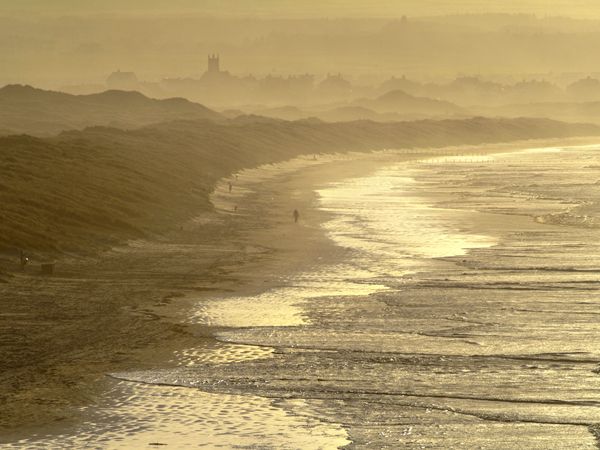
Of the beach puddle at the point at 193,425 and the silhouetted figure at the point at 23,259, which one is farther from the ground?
the silhouetted figure at the point at 23,259

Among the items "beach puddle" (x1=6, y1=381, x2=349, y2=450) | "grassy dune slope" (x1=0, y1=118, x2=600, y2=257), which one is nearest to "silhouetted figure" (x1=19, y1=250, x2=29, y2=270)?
"grassy dune slope" (x1=0, y1=118, x2=600, y2=257)

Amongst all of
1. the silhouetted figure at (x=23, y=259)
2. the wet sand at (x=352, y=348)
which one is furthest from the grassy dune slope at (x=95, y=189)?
the wet sand at (x=352, y=348)

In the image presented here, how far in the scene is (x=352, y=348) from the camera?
123ft

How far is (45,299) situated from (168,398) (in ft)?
50.5

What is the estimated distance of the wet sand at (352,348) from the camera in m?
28.7

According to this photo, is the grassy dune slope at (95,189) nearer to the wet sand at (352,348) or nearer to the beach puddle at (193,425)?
the wet sand at (352,348)

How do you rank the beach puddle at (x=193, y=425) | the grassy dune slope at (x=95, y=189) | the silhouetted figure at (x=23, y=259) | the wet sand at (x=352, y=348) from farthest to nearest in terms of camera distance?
the grassy dune slope at (x=95, y=189), the silhouetted figure at (x=23, y=259), the wet sand at (x=352, y=348), the beach puddle at (x=193, y=425)

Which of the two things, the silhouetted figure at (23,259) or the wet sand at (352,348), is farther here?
the silhouetted figure at (23,259)

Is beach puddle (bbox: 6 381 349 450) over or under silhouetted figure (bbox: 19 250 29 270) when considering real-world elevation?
under

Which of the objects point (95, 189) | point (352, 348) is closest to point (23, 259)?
point (352, 348)

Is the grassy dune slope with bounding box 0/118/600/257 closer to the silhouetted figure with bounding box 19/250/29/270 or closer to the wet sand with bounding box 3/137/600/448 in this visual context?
the silhouetted figure with bounding box 19/250/29/270

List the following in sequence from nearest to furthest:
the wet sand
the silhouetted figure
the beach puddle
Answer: the beach puddle, the wet sand, the silhouetted figure

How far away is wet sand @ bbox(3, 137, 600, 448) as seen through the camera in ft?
94.2

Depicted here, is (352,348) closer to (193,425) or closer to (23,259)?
(193,425)
